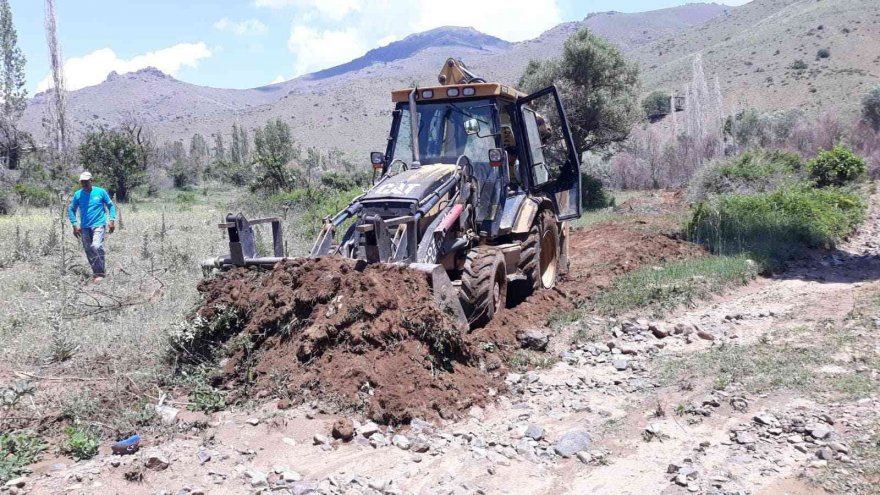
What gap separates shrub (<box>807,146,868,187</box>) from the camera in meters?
15.5

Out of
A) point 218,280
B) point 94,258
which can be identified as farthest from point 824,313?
point 94,258

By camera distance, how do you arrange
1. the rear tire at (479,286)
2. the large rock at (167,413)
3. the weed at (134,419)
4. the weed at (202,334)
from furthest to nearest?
the rear tire at (479,286) < the weed at (202,334) < the large rock at (167,413) < the weed at (134,419)

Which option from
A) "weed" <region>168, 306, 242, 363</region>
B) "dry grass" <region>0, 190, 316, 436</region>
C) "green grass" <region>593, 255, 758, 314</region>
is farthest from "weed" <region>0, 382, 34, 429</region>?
"green grass" <region>593, 255, 758, 314</region>

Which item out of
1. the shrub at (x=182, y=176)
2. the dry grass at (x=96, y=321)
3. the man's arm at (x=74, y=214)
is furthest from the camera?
the shrub at (x=182, y=176)

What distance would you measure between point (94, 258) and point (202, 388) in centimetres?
535

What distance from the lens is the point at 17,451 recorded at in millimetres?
4301

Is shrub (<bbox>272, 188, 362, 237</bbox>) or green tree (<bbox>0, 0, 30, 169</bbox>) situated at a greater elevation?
green tree (<bbox>0, 0, 30, 169</bbox>)

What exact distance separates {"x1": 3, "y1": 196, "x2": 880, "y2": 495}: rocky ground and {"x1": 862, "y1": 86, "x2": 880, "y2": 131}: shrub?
20.6 meters

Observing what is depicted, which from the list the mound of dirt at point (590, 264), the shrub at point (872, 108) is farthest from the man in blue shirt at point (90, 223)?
the shrub at point (872, 108)

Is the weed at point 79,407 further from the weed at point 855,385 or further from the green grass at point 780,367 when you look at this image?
the weed at point 855,385

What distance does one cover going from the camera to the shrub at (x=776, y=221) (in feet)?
37.3

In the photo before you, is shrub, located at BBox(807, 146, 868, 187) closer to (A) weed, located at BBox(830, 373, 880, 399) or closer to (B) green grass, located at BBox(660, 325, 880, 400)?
(B) green grass, located at BBox(660, 325, 880, 400)

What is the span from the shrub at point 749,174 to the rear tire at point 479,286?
1080cm

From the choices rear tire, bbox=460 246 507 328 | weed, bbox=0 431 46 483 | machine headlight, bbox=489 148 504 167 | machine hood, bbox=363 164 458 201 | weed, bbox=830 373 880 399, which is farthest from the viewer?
machine headlight, bbox=489 148 504 167
